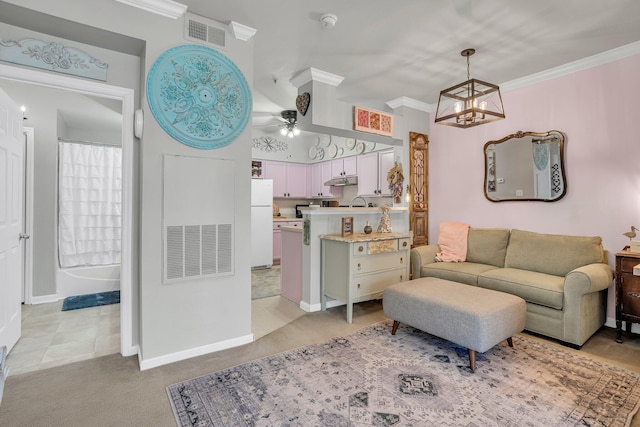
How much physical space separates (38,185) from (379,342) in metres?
4.25

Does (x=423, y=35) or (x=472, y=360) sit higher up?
(x=423, y=35)

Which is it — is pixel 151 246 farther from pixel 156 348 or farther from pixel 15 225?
pixel 15 225

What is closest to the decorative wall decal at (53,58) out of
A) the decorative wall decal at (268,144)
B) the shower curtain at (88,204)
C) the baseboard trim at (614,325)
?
the shower curtain at (88,204)

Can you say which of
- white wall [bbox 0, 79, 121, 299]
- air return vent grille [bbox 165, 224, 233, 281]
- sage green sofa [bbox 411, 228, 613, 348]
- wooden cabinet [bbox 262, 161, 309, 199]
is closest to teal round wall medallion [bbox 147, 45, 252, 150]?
air return vent grille [bbox 165, 224, 233, 281]

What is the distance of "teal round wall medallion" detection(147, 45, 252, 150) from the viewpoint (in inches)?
95.1

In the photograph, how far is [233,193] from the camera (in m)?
2.74

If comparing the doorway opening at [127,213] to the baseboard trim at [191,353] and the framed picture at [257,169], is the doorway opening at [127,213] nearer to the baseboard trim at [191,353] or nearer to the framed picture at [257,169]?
the baseboard trim at [191,353]

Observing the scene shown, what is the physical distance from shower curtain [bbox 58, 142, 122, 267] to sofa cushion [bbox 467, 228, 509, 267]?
15.9 feet

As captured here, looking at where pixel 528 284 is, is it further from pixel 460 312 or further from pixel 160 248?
pixel 160 248

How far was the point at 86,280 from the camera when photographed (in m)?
4.29

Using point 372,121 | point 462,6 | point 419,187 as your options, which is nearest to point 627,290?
point 419,187

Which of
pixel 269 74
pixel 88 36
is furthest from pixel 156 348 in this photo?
pixel 269 74

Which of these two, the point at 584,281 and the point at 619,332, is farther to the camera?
the point at 619,332

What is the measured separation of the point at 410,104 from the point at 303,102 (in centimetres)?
164
